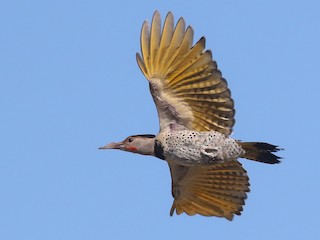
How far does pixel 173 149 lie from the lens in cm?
1246

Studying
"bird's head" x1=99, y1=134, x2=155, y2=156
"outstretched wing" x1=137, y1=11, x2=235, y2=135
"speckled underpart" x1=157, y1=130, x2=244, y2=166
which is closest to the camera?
"outstretched wing" x1=137, y1=11, x2=235, y2=135

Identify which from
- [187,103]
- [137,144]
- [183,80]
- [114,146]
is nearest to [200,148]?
[187,103]

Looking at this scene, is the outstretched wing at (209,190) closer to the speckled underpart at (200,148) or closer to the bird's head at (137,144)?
the bird's head at (137,144)

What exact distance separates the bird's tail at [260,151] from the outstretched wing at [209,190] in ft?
2.62

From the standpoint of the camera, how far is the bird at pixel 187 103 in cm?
1227

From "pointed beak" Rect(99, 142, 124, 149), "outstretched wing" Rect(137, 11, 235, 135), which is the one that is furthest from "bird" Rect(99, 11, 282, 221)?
"pointed beak" Rect(99, 142, 124, 149)

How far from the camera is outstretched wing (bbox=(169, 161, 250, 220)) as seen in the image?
13375mm

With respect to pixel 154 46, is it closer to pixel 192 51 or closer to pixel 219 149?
pixel 192 51

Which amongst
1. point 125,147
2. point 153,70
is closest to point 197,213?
point 125,147

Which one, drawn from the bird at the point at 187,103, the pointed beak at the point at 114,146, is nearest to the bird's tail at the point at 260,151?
the bird at the point at 187,103

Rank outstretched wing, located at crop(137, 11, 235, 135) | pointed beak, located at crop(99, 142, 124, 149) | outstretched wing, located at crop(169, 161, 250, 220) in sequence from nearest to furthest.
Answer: outstretched wing, located at crop(137, 11, 235, 135) → pointed beak, located at crop(99, 142, 124, 149) → outstretched wing, located at crop(169, 161, 250, 220)

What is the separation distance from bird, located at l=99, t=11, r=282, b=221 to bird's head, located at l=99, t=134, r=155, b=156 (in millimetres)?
13

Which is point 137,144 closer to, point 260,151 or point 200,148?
point 200,148

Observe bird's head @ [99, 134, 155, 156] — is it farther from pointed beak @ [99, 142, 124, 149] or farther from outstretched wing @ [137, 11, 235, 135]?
outstretched wing @ [137, 11, 235, 135]
